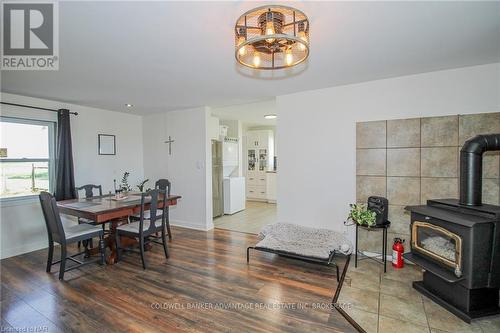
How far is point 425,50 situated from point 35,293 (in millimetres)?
4646

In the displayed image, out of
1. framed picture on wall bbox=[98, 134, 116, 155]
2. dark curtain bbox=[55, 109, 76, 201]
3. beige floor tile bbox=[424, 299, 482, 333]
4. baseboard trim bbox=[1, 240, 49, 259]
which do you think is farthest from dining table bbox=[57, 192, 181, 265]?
beige floor tile bbox=[424, 299, 482, 333]

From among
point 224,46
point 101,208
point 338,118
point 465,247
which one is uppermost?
point 224,46

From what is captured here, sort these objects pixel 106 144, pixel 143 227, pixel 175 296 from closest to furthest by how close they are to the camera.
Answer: pixel 175 296 → pixel 143 227 → pixel 106 144

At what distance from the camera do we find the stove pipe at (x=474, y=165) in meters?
2.21

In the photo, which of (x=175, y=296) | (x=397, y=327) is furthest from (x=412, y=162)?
(x=175, y=296)

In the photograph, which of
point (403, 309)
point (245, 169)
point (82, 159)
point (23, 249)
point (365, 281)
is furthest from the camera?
point (245, 169)

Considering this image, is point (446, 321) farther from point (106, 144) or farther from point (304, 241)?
point (106, 144)

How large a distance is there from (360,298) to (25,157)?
5027 mm

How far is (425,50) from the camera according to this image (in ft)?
7.76

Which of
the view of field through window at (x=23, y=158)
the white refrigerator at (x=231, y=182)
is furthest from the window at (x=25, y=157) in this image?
the white refrigerator at (x=231, y=182)

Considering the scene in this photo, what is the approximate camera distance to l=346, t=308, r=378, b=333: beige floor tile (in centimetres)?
196

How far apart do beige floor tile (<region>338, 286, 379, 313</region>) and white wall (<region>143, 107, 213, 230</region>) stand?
9.77ft

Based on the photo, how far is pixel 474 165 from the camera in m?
2.25
